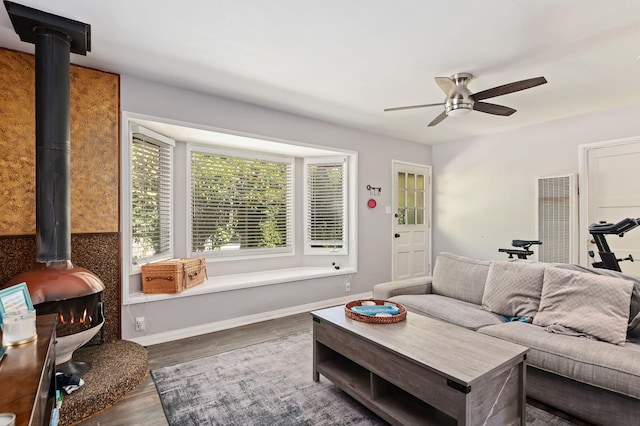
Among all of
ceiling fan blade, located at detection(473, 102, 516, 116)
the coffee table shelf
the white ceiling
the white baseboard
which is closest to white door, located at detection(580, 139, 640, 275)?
the white ceiling

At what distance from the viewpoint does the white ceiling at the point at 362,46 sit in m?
2.06

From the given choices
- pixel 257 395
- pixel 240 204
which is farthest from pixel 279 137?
pixel 257 395

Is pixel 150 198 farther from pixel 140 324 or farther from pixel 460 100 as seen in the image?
pixel 460 100

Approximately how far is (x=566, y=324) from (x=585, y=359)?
1.22 ft

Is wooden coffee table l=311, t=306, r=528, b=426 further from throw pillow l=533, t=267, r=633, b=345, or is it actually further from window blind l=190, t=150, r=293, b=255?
window blind l=190, t=150, r=293, b=255

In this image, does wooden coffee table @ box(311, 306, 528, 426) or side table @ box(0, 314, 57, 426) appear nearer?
side table @ box(0, 314, 57, 426)

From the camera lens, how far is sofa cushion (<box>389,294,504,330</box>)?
2486mm

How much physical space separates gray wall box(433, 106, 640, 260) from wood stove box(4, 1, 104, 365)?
522 cm

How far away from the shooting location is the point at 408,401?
1877 mm

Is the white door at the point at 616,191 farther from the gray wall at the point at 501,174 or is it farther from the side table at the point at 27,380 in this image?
the side table at the point at 27,380

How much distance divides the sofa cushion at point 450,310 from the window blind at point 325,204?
1881 millimetres

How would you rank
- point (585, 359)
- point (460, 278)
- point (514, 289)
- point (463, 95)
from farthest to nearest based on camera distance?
1. point (460, 278)
2. point (463, 95)
3. point (514, 289)
4. point (585, 359)

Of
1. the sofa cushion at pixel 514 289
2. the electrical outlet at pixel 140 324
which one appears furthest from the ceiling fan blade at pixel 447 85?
the electrical outlet at pixel 140 324

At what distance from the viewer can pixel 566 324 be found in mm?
2145
